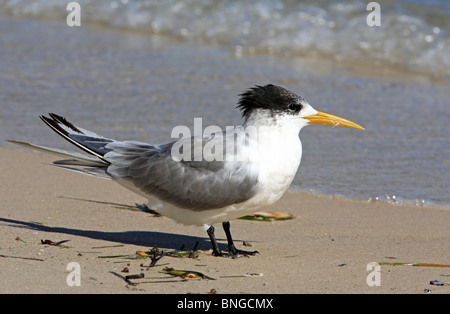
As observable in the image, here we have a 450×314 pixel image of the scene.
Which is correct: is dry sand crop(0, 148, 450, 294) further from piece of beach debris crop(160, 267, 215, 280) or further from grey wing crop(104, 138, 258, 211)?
grey wing crop(104, 138, 258, 211)

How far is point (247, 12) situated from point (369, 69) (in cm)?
272

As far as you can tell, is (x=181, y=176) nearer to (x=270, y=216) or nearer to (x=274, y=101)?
(x=274, y=101)

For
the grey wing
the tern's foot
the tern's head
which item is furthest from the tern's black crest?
the tern's foot

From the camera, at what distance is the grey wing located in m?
4.00

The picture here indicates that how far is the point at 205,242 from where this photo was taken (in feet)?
15.1

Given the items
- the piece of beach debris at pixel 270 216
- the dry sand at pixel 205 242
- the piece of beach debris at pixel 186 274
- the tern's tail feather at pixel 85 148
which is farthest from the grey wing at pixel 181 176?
the piece of beach debris at pixel 270 216

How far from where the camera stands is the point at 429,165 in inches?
235

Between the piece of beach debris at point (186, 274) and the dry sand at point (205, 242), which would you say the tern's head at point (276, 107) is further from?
the piece of beach debris at point (186, 274)

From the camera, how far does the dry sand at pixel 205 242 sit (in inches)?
142

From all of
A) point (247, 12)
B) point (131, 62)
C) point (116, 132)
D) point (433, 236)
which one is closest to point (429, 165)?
point (433, 236)

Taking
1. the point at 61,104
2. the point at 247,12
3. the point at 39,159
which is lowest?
the point at 39,159

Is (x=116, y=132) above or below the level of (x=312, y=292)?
above

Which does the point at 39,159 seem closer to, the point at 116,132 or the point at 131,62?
the point at 116,132

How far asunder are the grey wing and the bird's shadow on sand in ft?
1.09
